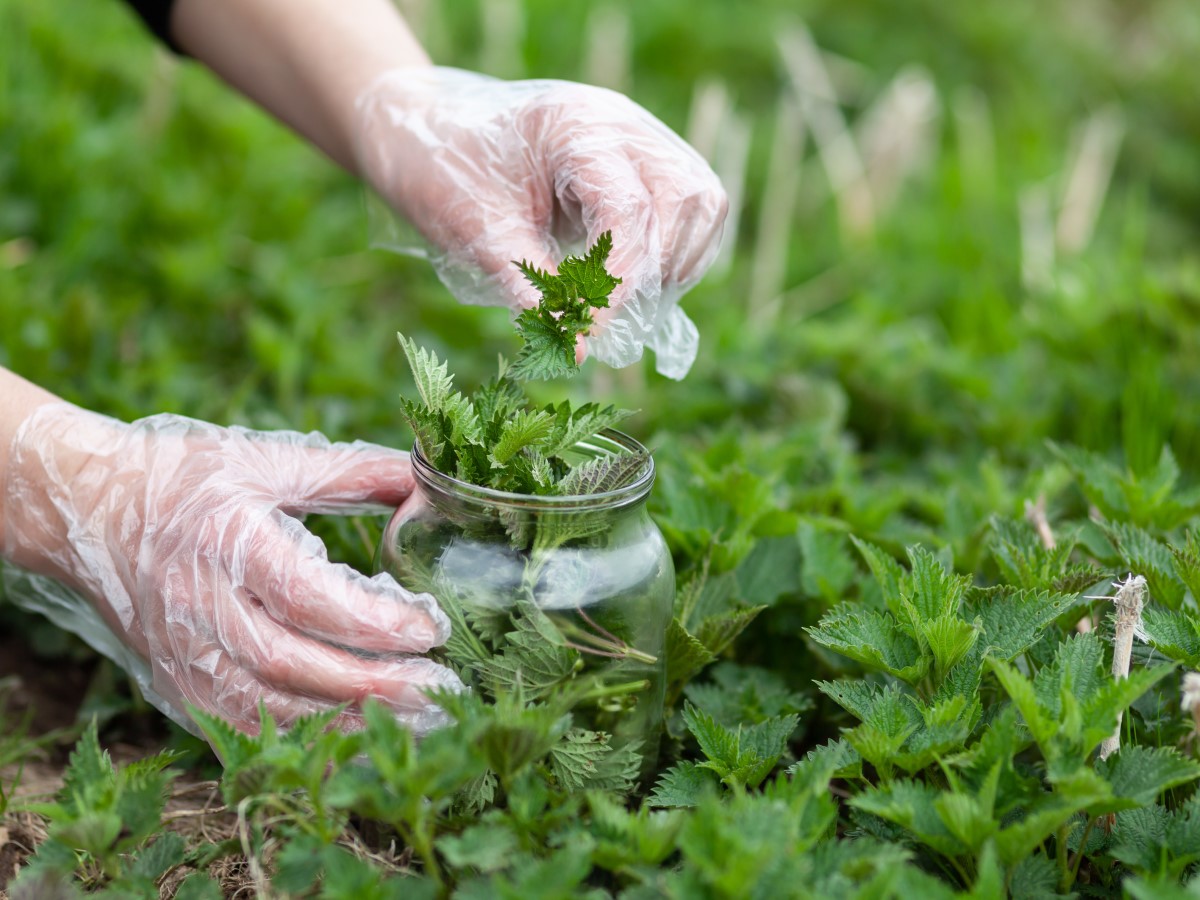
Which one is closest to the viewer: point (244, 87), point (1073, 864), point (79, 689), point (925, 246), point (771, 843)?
point (771, 843)

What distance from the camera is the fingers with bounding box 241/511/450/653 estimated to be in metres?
1.03

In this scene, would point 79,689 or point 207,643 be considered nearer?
point 207,643

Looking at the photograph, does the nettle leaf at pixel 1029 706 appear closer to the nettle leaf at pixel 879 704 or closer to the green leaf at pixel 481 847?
the nettle leaf at pixel 879 704

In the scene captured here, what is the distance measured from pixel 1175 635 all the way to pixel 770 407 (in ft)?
3.53

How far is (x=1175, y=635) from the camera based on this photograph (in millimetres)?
1102

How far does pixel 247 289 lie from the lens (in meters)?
2.42

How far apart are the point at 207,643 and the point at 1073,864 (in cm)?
85

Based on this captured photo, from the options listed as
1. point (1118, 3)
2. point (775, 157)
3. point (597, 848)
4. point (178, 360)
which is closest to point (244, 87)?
point (178, 360)

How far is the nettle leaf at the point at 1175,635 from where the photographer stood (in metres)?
1.07

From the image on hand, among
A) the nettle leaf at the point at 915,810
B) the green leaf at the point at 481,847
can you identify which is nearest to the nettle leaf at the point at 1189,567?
the nettle leaf at the point at 915,810

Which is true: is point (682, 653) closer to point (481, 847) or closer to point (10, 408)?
point (481, 847)

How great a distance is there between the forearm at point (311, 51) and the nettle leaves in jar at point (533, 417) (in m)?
0.78

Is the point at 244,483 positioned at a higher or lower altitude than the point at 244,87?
lower

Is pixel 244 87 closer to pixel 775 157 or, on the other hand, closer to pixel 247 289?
pixel 247 289
